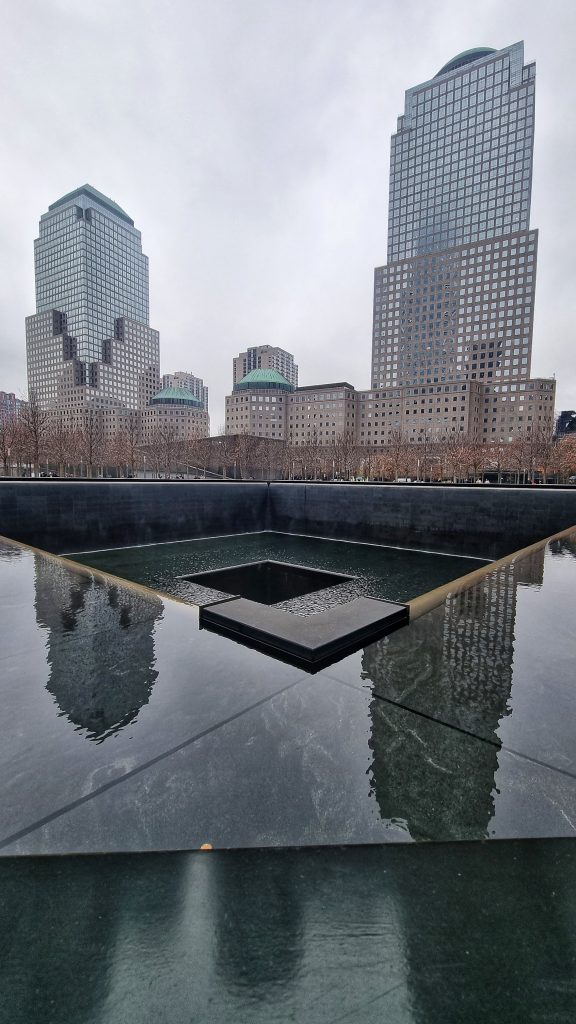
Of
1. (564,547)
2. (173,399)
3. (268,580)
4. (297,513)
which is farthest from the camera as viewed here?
(173,399)

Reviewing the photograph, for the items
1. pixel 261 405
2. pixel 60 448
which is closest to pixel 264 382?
pixel 261 405

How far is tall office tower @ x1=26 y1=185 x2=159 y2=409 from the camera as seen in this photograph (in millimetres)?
142875

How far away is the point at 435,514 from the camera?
19.1 metres

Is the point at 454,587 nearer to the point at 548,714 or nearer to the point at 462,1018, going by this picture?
the point at 548,714

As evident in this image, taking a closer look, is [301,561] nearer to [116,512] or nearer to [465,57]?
[116,512]

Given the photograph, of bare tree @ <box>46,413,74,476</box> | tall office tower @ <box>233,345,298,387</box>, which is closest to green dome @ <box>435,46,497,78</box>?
tall office tower @ <box>233,345,298,387</box>

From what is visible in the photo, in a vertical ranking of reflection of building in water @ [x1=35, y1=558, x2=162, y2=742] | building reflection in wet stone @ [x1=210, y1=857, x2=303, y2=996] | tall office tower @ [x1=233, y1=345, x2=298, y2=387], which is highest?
tall office tower @ [x1=233, y1=345, x2=298, y2=387]

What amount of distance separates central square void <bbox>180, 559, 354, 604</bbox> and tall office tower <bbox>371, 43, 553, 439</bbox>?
95.6m

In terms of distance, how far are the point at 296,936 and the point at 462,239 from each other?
14985 centimetres

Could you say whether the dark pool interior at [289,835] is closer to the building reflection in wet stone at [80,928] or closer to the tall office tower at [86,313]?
the building reflection in wet stone at [80,928]

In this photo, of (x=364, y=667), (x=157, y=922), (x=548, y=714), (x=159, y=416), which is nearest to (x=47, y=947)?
(x=157, y=922)

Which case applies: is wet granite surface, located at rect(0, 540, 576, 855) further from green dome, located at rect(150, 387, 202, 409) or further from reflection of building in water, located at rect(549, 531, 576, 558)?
green dome, located at rect(150, 387, 202, 409)

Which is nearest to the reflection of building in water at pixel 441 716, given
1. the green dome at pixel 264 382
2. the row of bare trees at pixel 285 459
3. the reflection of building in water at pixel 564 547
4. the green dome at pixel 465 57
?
the reflection of building in water at pixel 564 547

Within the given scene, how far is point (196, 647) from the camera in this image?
4.48m
